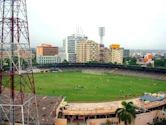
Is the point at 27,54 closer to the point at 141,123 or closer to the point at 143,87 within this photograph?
the point at 141,123

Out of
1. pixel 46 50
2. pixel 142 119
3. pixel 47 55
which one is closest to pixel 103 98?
pixel 142 119

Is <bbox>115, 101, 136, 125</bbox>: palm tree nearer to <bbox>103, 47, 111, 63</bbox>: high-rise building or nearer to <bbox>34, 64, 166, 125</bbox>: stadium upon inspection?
<bbox>34, 64, 166, 125</bbox>: stadium

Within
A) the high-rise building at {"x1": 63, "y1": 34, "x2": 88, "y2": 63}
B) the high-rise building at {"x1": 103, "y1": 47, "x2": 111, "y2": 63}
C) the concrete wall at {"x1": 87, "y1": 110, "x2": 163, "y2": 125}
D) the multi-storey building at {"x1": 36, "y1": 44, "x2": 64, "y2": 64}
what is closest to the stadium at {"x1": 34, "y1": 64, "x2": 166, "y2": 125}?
the concrete wall at {"x1": 87, "y1": 110, "x2": 163, "y2": 125}

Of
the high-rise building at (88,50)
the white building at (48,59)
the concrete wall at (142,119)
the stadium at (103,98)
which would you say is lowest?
the concrete wall at (142,119)

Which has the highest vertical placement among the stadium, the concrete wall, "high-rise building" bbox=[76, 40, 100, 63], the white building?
"high-rise building" bbox=[76, 40, 100, 63]

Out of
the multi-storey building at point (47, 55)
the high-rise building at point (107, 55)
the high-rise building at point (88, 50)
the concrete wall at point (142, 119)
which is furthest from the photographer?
the multi-storey building at point (47, 55)

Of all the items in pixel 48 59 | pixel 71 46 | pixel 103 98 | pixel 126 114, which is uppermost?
pixel 71 46

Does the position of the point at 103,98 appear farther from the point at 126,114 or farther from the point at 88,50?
the point at 88,50

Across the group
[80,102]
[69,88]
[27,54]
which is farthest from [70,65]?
[27,54]

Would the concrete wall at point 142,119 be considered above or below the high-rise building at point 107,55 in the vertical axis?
below

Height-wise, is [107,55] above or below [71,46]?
below

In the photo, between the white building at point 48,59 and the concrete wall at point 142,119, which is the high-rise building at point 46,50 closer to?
the white building at point 48,59

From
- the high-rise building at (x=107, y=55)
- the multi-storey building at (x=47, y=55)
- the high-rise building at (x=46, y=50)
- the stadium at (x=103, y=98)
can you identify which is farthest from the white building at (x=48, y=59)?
the stadium at (x=103, y=98)

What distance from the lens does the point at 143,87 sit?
52.4m
